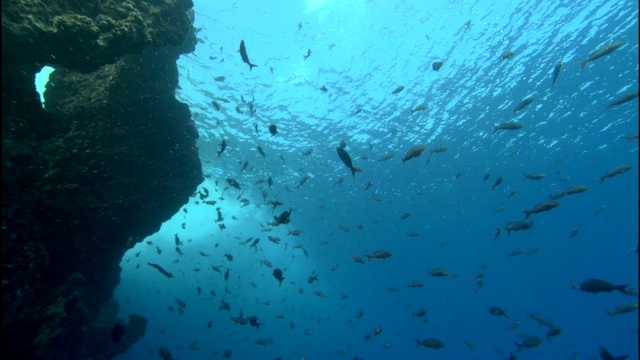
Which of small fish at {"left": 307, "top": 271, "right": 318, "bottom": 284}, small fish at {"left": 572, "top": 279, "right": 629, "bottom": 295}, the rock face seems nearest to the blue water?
small fish at {"left": 572, "top": 279, "right": 629, "bottom": 295}

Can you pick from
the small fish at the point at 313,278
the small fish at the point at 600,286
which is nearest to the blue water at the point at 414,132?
the small fish at the point at 600,286

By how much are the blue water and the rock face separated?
238 inches

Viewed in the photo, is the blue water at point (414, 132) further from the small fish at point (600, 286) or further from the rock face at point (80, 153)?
the rock face at point (80, 153)

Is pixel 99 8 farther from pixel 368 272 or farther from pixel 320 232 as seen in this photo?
pixel 368 272

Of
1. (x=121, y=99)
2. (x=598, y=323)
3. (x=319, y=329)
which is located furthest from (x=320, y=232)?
(x=598, y=323)

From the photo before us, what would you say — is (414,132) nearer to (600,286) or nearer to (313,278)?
(313,278)

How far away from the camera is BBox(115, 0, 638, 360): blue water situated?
53.2ft

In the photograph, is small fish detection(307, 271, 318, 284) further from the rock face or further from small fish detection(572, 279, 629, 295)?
small fish detection(572, 279, 629, 295)

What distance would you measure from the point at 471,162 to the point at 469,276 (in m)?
34.4

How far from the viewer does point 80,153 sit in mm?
7711

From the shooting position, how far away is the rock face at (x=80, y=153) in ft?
19.1

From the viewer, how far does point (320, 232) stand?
39750mm

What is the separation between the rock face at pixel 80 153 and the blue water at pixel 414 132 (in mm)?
6051

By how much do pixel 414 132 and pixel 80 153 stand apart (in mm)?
20727
